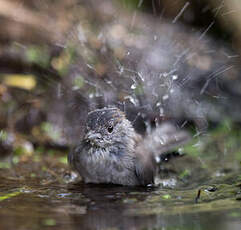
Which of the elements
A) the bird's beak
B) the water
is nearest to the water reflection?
the water

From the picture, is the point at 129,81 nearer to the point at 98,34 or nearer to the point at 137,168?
the point at 137,168

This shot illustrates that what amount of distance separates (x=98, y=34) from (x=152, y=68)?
10.4 ft

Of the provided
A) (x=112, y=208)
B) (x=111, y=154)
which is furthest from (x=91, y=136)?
A: (x=112, y=208)

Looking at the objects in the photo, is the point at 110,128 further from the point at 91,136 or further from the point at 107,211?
the point at 107,211

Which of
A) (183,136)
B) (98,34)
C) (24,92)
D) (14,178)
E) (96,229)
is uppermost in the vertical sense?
(98,34)

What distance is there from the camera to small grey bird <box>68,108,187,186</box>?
5.33 meters

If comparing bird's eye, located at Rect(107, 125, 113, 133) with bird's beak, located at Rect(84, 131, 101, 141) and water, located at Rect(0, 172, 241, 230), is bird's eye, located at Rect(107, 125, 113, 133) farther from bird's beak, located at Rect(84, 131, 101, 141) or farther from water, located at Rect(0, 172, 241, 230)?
water, located at Rect(0, 172, 241, 230)

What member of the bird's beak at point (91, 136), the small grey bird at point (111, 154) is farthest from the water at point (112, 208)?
the bird's beak at point (91, 136)

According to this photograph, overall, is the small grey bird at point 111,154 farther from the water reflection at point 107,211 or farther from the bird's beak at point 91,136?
the water reflection at point 107,211

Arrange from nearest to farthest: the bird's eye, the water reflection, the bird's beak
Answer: the water reflection, the bird's beak, the bird's eye

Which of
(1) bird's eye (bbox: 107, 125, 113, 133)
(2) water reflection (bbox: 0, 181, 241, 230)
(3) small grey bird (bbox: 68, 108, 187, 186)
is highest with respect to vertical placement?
(1) bird's eye (bbox: 107, 125, 113, 133)

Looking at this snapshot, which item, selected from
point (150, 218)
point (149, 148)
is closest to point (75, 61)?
point (149, 148)

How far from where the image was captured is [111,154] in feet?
17.8

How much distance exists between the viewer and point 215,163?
6.34 m
